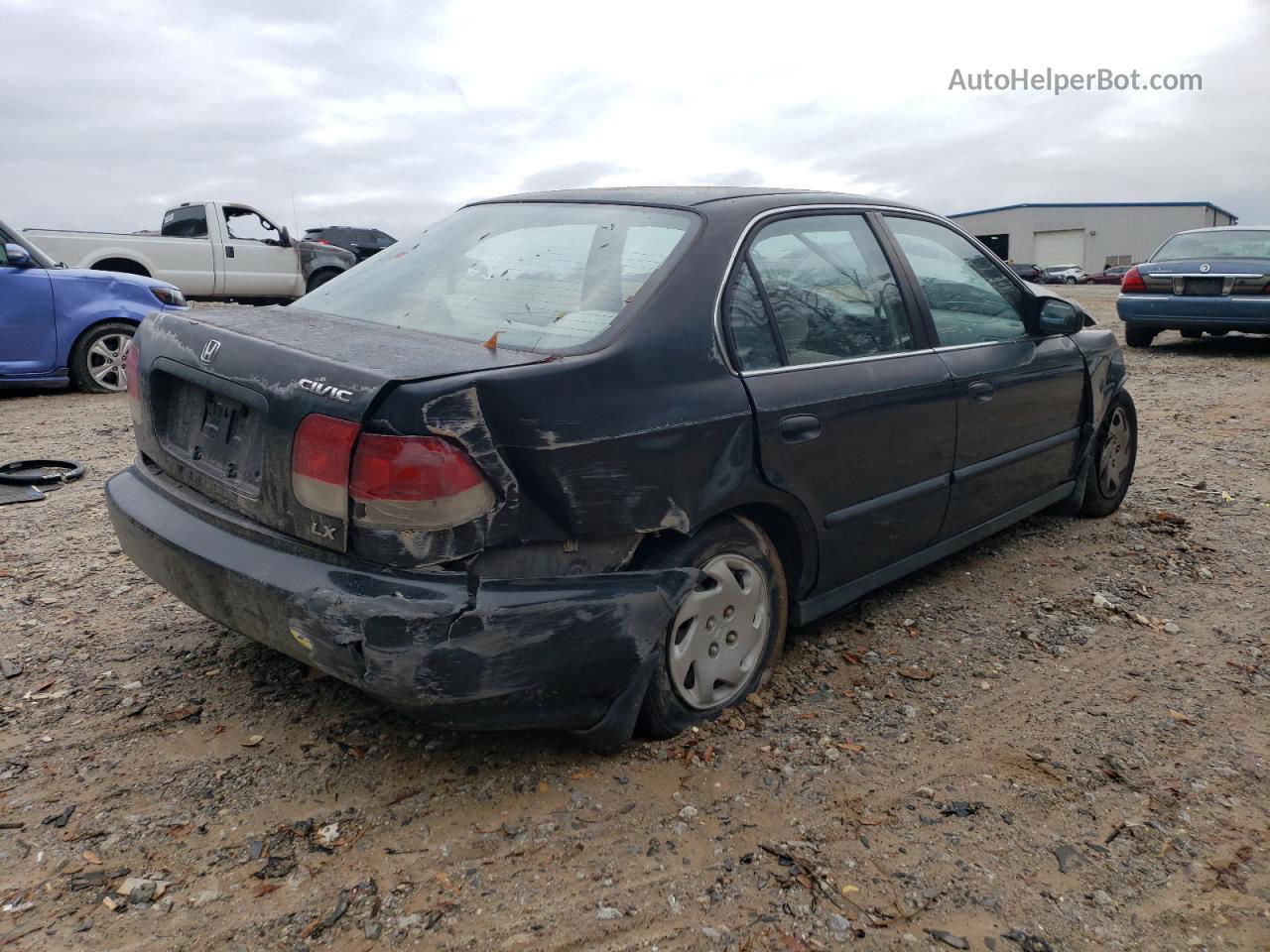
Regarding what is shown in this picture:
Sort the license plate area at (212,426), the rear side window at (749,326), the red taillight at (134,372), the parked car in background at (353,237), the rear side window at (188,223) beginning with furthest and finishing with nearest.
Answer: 1. the parked car in background at (353,237)
2. the rear side window at (188,223)
3. the red taillight at (134,372)
4. the rear side window at (749,326)
5. the license plate area at (212,426)

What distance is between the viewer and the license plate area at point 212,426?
103 inches

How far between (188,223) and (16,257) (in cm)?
789

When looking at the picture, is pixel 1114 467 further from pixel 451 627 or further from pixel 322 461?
pixel 322 461

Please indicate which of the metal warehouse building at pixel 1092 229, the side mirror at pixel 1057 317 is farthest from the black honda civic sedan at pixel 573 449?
the metal warehouse building at pixel 1092 229

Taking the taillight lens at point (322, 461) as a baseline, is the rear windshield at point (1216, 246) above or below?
above

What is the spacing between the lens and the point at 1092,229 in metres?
62.8

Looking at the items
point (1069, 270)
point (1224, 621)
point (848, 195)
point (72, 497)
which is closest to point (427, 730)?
point (848, 195)

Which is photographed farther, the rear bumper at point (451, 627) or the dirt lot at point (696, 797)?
the rear bumper at point (451, 627)

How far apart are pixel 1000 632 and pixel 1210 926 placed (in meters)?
1.61

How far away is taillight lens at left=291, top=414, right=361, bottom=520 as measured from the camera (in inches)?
92.9

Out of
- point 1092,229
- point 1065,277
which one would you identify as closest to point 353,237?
point 1065,277

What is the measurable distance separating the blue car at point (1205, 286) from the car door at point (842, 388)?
9347 millimetres

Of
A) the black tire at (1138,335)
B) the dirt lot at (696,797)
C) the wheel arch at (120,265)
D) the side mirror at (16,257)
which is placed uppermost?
the wheel arch at (120,265)

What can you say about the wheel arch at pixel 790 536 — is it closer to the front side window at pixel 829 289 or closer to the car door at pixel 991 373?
the front side window at pixel 829 289
